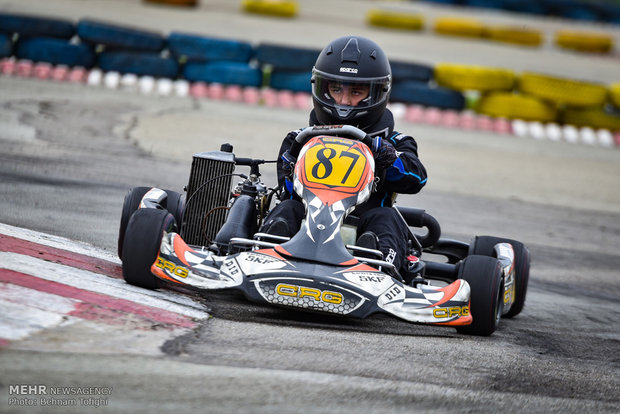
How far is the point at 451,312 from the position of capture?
4809 millimetres

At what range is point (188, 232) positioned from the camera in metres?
5.90

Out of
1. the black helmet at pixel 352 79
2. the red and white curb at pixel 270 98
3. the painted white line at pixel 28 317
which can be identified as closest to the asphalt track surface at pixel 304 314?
the painted white line at pixel 28 317

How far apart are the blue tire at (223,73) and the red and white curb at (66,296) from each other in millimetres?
10110

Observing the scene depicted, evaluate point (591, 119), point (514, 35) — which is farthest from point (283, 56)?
point (514, 35)

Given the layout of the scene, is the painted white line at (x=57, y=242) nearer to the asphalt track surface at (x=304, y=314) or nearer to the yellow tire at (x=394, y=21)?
the asphalt track surface at (x=304, y=314)

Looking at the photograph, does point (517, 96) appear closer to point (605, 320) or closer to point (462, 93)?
point (462, 93)

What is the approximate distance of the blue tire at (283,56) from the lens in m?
15.1

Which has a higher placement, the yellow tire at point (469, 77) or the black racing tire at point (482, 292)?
the yellow tire at point (469, 77)

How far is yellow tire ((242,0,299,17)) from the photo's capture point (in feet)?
83.7

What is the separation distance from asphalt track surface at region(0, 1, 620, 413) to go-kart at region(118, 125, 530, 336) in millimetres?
157

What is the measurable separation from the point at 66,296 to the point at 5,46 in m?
11.2

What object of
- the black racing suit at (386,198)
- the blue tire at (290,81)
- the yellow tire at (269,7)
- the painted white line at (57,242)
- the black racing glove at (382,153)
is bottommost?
the painted white line at (57,242)

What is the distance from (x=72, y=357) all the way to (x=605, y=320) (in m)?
3.90

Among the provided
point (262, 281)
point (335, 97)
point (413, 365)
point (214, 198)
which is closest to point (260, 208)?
point (214, 198)
